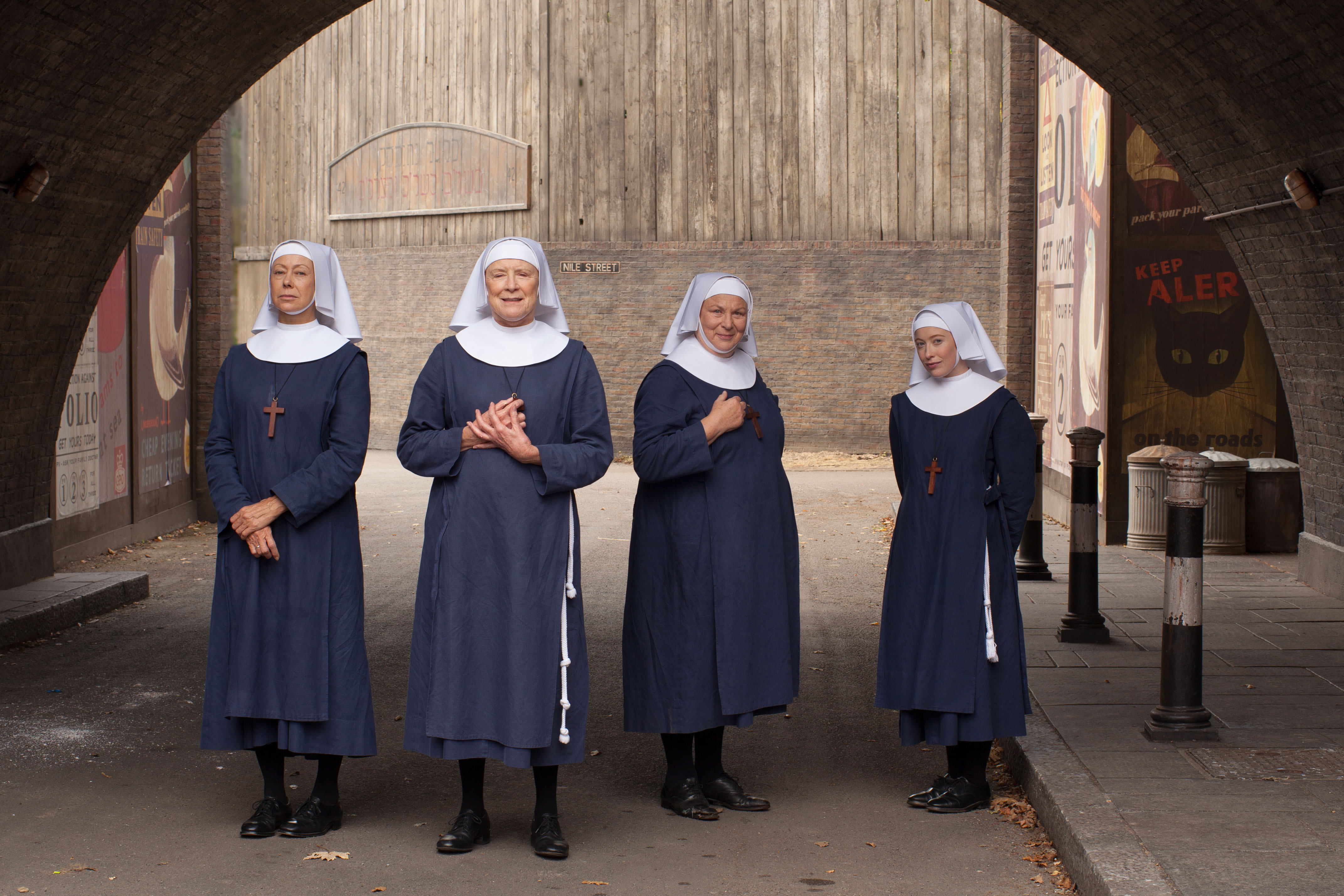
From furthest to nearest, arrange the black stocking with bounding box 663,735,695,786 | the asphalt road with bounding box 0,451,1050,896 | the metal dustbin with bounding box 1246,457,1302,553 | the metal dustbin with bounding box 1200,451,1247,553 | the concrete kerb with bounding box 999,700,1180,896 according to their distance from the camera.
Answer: the metal dustbin with bounding box 1246,457,1302,553 → the metal dustbin with bounding box 1200,451,1247,553 → the black stocking with bounding box 663,735,695,786 → the asphalt road with bounding box 0,451,1050,896 → the concrete kerb with bounding box 999,700,1180,896

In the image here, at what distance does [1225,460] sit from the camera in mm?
11234

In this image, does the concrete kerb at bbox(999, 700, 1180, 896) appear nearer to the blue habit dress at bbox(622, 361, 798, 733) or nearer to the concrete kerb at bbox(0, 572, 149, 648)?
the blue habit dress at bbox(622, 361, 798, 733)

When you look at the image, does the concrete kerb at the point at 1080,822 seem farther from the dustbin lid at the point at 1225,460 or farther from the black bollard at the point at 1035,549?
the dustbin lid at the point at 1225,460

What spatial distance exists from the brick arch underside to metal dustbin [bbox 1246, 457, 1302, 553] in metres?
1.51

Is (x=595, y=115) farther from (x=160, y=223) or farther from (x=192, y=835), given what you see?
(x=192, y=835)

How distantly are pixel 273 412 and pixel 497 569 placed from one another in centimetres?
97

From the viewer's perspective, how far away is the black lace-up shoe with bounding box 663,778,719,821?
196 inches

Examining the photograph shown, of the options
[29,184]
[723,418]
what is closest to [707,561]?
[723,418]

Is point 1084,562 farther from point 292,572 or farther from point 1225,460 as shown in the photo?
point 292,572

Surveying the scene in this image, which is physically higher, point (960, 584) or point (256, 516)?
point (256, 516)

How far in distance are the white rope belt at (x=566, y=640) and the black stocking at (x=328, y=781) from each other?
2.78 ft

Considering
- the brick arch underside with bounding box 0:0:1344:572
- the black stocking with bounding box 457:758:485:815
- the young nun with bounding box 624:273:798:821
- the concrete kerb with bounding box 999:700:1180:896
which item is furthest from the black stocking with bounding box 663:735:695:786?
the brick arch underside with bounding box 0:0:1344:572

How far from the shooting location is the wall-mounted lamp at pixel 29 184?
810 centimetres

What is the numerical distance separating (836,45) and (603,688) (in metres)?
16.1
